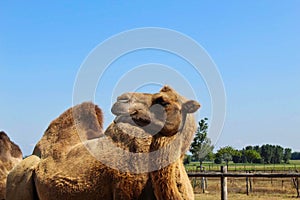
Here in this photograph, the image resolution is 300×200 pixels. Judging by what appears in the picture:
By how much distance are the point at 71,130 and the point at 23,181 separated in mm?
1058

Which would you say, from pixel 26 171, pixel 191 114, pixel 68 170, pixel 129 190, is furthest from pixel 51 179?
pixel 191 114

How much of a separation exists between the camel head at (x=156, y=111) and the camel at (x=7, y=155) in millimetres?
4763

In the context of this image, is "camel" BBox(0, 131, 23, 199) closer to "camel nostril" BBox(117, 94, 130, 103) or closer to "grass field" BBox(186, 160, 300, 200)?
"camel nostril" BBox(117, 94, 130, 103)

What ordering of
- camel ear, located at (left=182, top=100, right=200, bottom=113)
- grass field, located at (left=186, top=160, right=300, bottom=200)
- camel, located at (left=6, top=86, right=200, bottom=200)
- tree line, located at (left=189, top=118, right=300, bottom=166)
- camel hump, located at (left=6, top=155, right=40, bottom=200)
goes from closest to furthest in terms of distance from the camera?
camel, located at (left=6, top=86, right=200, bottom=200) → camel ear, located at (left=182, top=100, right=200, bottom=113) → camel hump, located at (left=6, top=155, right=40, bottom=200) → grass field, located at (left=186, top=160, right=300, bottom=200) → tree line, located at (left=189, top=118, right=300, bottom=166)

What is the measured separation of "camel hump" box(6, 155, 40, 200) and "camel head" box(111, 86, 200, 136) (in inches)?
99.3

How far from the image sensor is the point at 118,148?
539cm

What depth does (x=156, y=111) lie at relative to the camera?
4711mm

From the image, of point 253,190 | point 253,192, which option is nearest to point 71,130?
point 253,192

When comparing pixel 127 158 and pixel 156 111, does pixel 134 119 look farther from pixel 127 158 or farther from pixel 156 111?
pixel 127 158

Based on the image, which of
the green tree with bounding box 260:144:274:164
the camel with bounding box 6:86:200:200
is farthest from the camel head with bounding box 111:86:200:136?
the green tree with bounding box 260:144:274:164

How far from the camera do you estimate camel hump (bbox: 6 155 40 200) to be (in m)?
6.61

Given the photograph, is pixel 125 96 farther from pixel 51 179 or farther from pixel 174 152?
pixel 51 179

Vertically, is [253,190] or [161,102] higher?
[253,190]

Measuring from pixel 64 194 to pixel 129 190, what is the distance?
1.16 metres
